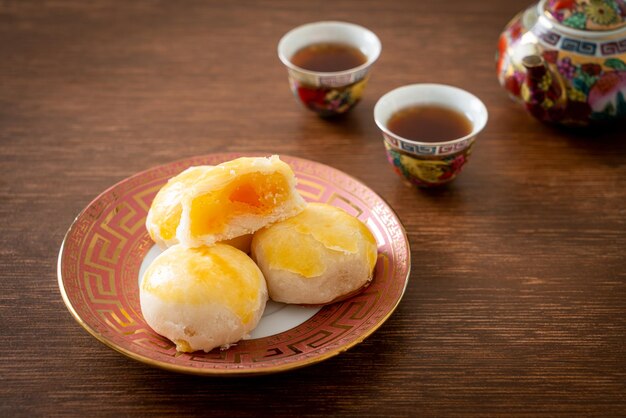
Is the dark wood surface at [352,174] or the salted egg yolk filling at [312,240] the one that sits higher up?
the salted egg yolk filling at [312,240]

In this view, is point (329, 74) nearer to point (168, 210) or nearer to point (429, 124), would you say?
point (429, 124)

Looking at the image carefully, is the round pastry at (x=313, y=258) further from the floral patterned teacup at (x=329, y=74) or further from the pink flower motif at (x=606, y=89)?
the pink flower motif at (x=606, y=89)

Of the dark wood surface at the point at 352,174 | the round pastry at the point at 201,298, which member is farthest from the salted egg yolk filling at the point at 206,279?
the dark wood surface at the point at 352,174

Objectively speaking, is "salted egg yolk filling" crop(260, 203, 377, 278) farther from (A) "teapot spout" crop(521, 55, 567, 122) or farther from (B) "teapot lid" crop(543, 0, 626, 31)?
(B) "teapot lid" crop(543, 0, 626, 31)

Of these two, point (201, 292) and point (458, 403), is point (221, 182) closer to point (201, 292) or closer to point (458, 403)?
point (201, 292)

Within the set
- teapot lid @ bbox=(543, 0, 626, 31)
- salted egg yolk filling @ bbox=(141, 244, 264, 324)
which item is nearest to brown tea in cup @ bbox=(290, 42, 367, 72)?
teapot lid @ bbox=(543, 0, 626, 31)

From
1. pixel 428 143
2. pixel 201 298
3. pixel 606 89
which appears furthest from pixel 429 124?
pixel 201 298
